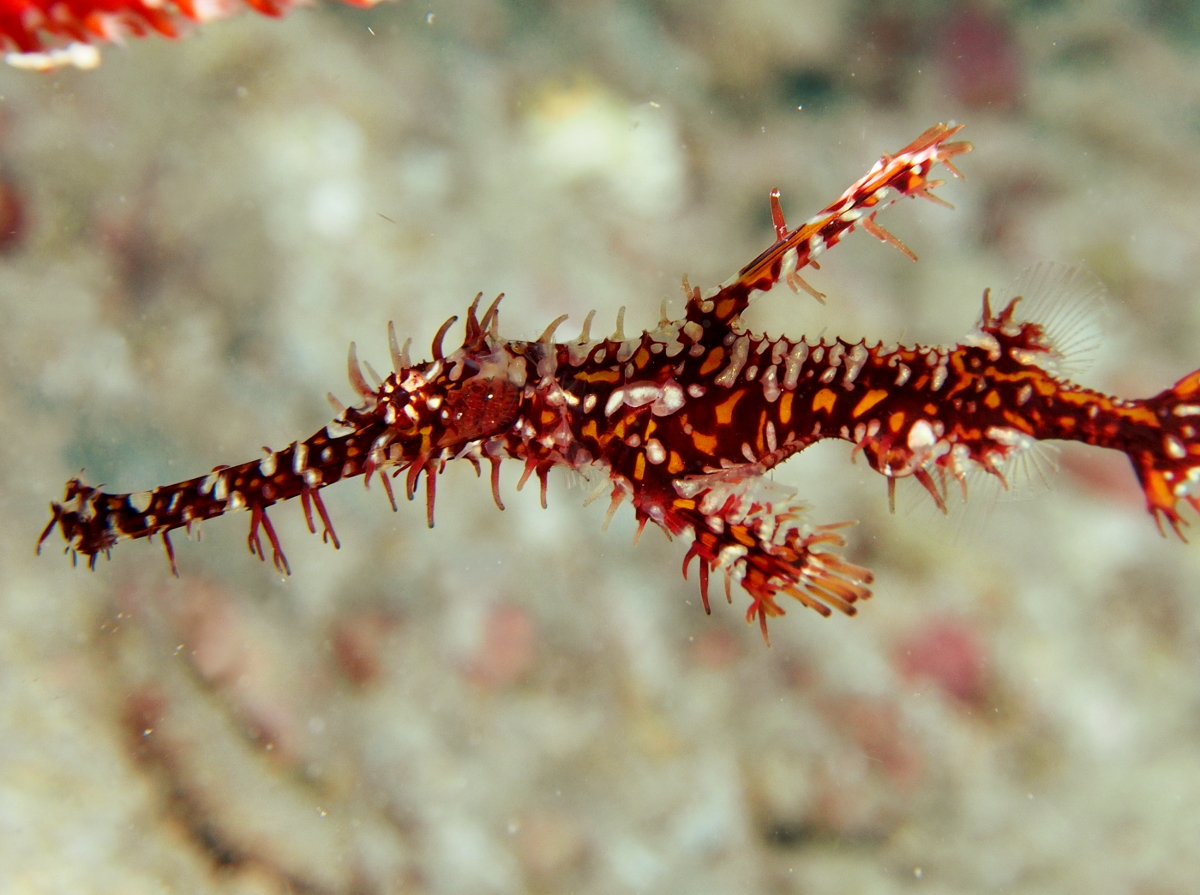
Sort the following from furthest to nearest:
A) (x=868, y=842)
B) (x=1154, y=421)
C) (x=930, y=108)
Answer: (x=930, y=108) < (x=868, y=842) < (x=1154, y=421)

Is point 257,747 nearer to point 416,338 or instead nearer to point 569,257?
point 416,338

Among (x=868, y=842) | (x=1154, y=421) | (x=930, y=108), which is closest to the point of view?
(x=1154, y=421)

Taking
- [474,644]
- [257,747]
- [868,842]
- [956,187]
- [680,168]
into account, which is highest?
[680,168]

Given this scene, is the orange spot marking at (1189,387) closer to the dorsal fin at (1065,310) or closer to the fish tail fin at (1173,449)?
the fish tail fin at (1173,449)

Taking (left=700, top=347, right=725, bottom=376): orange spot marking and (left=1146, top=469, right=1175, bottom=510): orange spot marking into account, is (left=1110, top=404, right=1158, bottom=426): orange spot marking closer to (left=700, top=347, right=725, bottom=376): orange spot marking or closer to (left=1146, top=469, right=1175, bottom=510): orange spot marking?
(left=1146, top=469, right=1175, bottom=510): orange spot marking

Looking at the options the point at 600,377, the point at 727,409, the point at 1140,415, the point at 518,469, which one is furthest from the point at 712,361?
the point at 518,469

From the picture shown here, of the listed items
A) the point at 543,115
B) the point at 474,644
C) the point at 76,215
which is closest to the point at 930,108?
the point at 543,115

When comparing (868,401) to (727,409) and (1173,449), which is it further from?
(1173,449)
